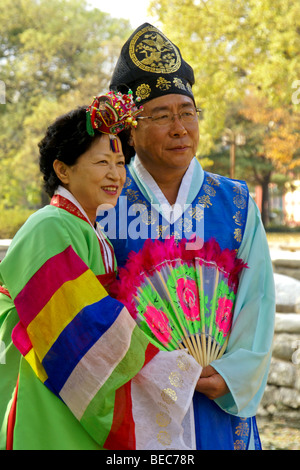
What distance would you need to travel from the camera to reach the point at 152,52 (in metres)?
2.87

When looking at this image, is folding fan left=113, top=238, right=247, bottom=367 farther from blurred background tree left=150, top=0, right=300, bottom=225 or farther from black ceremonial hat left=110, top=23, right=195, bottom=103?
blurred background tree left=150, top=0, right=300, bottom=225

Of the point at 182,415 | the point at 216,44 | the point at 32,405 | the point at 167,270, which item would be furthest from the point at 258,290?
the point at 216,44

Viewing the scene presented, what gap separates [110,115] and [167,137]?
1.18ft

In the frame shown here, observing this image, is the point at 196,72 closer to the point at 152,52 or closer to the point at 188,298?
the point at 152,52

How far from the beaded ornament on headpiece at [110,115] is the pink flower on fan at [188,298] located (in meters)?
0.60

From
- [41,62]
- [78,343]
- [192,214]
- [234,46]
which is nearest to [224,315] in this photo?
[192,214]

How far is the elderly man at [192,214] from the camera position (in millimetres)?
2459

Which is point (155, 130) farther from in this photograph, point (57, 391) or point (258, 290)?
point (57, 391)

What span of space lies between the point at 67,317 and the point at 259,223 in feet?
3.55

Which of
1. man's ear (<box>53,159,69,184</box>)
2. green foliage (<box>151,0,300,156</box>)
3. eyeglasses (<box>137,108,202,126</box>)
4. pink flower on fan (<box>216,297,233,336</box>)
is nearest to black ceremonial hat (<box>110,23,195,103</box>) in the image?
eyeglasses (<box>137,108,202,126</box>)

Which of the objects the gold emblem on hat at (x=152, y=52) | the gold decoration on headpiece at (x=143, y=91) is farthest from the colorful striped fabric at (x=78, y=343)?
the gold emblem on hat at (x=152, y=52)

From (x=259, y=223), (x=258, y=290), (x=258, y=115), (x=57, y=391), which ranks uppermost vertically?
(x=258, y=115)

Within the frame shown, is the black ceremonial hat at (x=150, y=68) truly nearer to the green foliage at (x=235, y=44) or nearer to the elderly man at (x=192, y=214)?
the elderly man at (x=192, y=214)

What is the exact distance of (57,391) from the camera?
6.97 ft
